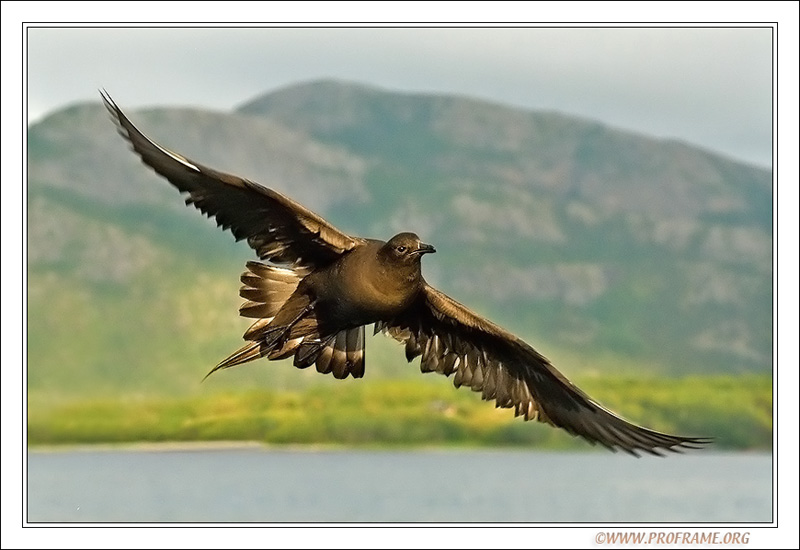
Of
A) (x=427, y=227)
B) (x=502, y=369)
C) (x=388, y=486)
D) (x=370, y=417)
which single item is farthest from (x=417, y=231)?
(x=502, y=369)

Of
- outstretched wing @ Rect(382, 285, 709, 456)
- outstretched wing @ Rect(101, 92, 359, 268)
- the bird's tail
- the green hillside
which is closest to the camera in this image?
outstretched wing @ Rect(101, 92, 359, 268)

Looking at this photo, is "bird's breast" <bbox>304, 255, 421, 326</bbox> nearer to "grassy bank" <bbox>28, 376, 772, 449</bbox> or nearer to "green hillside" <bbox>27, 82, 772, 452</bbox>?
"grassy bank" <bbox>28, 376, 772, 449</bbox>

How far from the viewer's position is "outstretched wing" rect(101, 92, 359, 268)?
28.7 ft

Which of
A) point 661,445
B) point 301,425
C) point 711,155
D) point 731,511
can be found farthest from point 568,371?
point 661,445

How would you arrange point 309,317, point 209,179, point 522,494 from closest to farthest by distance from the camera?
1. point 209,179
2. point 309,317
3. point 522,494

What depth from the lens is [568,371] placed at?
6800 centimetres

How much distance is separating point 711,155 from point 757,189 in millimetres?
5161

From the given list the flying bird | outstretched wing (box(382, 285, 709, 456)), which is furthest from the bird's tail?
outstretched wing (box(382, 285, 709, 456))

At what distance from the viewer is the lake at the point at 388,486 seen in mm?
34406

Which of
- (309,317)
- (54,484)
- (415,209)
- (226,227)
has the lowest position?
(54,484)

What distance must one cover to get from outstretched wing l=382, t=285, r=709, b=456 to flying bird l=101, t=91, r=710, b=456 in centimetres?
1

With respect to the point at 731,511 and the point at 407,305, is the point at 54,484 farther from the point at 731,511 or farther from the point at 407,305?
the point at 407,305

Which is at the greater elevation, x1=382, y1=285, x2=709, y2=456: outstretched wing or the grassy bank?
x1=382, y1=285, x2=709, y2=456: outstretched wing

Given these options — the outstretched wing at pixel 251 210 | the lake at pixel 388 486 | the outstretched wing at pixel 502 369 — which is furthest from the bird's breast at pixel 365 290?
the lake at pixel 388 486
